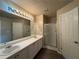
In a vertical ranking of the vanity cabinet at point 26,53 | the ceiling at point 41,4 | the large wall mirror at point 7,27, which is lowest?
the vanity cabinet at point 26,53

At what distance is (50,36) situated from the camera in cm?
583

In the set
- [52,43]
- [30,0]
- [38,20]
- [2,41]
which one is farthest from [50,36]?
[2,41]

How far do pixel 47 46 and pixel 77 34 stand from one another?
11.9 ft

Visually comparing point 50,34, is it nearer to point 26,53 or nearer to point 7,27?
point 26,53

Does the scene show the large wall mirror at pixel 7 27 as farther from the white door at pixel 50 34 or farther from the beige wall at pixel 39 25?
the white door at pixel 50 34

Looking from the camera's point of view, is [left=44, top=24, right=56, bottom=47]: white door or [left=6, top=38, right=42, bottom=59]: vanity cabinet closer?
[left=6, top=38, right=42, bottom=59]: vanity cabinet

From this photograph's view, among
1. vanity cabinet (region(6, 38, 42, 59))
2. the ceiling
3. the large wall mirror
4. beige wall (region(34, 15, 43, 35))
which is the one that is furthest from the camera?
beige wall (region(34, 15, 43, 35))

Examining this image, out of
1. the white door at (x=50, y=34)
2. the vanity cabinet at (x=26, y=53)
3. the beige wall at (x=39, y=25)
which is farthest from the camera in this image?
the beige wall at (x=39, y=25)

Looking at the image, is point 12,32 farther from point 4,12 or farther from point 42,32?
point 42,32

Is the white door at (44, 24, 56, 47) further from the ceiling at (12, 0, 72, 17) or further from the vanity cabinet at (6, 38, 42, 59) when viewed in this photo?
the vanity cabinet at (6, 38, 42, 59)

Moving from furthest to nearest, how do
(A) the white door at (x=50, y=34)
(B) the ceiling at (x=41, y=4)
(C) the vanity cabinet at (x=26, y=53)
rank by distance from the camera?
(A) the white door at (x=50, y=34)
(B) the ceiling at (x=41, y=4)
(C) the vanity cabinet at (x=26, y=53)

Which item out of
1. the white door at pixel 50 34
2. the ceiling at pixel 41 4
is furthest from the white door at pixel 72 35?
the white door at pixel 50 34

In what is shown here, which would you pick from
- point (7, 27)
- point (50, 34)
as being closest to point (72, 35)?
point (7, 27)

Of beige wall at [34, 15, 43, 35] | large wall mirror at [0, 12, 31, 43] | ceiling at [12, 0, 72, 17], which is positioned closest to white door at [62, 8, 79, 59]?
ceiling at [12, 0, 72, 17]
